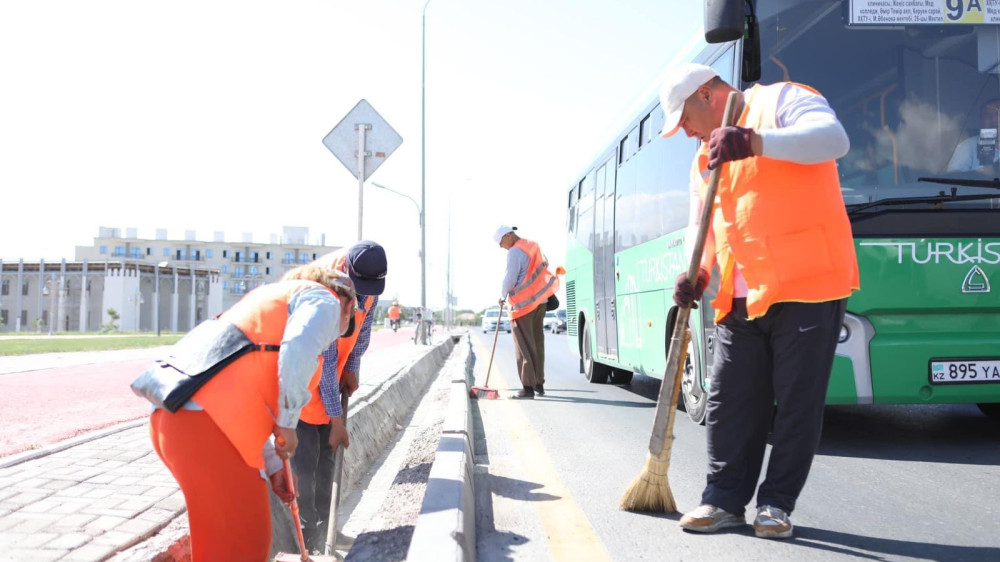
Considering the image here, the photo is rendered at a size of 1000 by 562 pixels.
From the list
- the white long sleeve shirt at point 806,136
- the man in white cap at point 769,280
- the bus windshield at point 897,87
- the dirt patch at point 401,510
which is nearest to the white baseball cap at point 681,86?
the man in white cap at point 769,280

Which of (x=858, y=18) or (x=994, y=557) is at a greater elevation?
(x=858, y=18)

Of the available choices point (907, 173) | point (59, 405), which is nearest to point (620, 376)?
point (907, 173)

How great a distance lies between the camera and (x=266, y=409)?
9.14 feet

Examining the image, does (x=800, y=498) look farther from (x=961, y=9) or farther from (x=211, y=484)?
(x=961, y=9)

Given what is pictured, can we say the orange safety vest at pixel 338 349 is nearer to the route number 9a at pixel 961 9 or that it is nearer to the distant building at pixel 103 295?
the route number 9a at pixel 961 9

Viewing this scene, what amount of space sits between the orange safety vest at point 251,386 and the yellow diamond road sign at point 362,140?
4.88 meters

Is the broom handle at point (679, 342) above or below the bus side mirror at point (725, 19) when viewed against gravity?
below

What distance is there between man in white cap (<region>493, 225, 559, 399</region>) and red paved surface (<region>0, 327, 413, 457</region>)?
4060 mm

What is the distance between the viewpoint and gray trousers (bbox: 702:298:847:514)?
3285 mm

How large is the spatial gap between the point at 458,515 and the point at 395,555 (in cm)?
33

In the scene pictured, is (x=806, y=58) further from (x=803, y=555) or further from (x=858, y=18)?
(x=803, y=555)

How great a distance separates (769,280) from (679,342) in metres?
0.62

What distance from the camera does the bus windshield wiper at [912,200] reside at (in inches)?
203

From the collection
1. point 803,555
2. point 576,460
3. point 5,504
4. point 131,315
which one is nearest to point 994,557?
point 803,555
